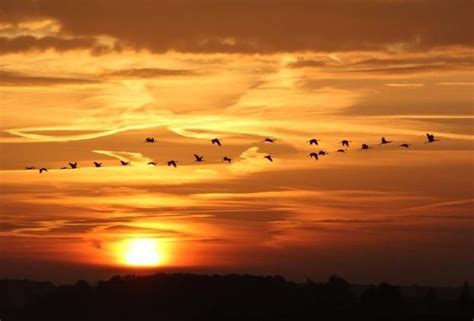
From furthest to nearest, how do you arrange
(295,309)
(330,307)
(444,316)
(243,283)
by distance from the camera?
(243,283) → (295,309) → (330,307) → (444,316)

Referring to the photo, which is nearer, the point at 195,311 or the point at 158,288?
the point at 195,311

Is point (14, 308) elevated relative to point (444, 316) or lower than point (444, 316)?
elevated

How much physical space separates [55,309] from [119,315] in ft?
34.5

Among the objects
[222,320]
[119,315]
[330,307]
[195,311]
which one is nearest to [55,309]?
[119,315]

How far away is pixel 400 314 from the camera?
5340 inches

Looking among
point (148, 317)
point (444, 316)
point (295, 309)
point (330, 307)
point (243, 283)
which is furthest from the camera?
point (243, 283)

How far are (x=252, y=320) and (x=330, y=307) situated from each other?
8.53 m

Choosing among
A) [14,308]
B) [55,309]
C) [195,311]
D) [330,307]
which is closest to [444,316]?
[330,307]

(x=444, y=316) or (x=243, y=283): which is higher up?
(x=243, y=283)

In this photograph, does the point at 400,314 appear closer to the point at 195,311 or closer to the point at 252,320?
the point at 252,320

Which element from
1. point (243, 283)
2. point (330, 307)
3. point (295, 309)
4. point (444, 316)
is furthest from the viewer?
point (243, 283)

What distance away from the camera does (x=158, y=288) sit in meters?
192

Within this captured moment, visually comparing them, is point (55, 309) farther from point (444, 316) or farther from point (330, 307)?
point (444, 316)

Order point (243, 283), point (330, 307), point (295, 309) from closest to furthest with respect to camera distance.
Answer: point (330, 307)
point (295, 309)
point (243, 283)
